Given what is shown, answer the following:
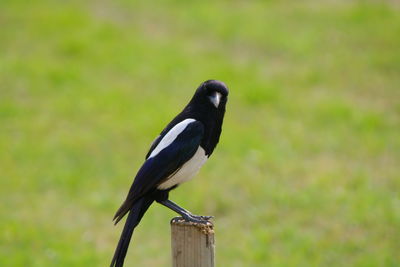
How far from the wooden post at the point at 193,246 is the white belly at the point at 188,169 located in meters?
0.51

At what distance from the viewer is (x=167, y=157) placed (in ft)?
12.3

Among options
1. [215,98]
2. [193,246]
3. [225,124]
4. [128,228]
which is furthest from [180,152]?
[225,124]

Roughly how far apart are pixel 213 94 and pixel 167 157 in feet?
1.32

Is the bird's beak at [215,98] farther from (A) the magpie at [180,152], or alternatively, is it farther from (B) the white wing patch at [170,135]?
(B) the white wing patch at [170,135]

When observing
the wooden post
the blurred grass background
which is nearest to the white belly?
the wooden post

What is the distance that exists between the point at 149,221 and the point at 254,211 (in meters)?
1.11

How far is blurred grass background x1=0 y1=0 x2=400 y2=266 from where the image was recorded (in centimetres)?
725

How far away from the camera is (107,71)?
39.3 feet

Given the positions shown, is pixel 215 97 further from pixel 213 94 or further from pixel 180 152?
pixel 180 152


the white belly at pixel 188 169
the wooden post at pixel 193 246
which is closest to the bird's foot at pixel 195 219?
the wooden post at pixel 193 246

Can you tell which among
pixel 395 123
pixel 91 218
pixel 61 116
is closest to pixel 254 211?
pixel 91 218

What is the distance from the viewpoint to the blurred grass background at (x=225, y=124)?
7.25m

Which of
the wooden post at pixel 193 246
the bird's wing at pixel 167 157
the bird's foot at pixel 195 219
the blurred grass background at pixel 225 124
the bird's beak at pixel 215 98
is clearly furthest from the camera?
the blurred grass background at pixel 225 124

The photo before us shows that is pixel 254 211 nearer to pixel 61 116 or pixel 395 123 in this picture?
pixel 395 123
